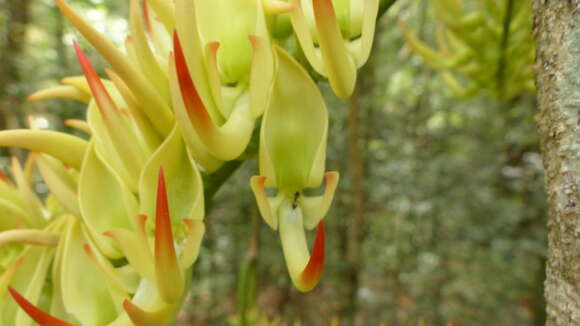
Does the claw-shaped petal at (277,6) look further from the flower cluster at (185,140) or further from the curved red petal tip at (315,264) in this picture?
the curved red petal tip at (315,264)

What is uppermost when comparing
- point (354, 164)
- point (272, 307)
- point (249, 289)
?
point (249, 289)

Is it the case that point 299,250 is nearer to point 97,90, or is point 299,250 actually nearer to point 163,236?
point 163,236

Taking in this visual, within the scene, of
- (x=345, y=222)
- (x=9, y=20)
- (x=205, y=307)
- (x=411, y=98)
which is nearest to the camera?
(x=9, y=20)

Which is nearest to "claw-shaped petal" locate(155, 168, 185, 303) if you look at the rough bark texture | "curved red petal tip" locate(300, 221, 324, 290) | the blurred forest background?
"curved red petal tip" locate(300, 221, 324, 290)

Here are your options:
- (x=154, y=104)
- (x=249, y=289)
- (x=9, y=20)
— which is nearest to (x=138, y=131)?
(x=154, y=104)

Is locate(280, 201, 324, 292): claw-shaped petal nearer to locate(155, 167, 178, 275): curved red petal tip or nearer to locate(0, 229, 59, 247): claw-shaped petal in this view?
locate(155, 167, 178, 275): curved red petal tip

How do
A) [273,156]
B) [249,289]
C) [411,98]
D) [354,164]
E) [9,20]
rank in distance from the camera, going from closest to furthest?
[273,156], [249,289], [354,164], [9,20], [411,98]

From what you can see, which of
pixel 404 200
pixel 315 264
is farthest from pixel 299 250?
pixel 404 200

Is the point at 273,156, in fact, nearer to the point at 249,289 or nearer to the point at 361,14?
the point at 361,14
